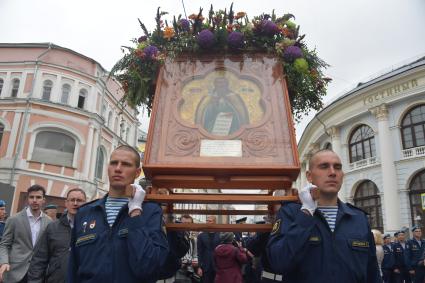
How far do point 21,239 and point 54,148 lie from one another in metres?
20.5

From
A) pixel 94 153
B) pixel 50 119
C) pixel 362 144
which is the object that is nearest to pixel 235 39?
pixel 50 119

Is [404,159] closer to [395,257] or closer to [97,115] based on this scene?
[395,257]

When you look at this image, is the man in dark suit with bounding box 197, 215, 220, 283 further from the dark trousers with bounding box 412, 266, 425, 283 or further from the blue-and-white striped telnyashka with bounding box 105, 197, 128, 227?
the dark trousers with bounding box 412, 266, 425, 283

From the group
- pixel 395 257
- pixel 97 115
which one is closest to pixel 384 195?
pixel 395 257

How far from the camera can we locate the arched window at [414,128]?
21.3 meters

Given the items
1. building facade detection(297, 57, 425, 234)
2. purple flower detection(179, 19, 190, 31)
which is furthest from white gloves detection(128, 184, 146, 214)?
building facade detection(297, 57, 425, 234)

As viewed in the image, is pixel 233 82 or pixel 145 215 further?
pixel 233 82

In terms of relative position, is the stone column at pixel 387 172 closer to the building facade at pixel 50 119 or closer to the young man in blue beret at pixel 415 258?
the young man in blue beret at pixel 415 258

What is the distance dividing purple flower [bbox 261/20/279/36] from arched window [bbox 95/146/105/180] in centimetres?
2411

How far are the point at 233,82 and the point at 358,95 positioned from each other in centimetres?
2314

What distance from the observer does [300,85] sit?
3.43 metres

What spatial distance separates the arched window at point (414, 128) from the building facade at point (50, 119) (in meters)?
17.3

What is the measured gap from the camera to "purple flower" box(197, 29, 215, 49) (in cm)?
334

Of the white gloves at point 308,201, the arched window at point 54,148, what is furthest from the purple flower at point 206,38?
the arched window at point 54,148
